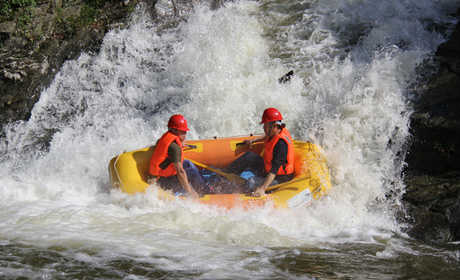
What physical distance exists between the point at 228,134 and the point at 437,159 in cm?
334

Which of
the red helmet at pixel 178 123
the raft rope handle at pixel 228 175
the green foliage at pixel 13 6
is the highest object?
the green foliage at pixel 13 6

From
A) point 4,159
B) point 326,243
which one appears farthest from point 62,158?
→ point 326,243

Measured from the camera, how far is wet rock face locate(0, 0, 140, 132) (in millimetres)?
8820

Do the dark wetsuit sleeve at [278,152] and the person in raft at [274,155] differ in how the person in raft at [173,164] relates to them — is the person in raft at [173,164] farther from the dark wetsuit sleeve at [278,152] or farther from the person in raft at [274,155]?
the dark wetsuit sleeve at [278,152]

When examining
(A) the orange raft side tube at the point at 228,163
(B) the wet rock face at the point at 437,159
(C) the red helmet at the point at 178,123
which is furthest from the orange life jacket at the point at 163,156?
(B) the wet rock face at the point at 437,159

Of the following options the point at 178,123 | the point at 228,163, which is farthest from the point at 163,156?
the point at 228,163

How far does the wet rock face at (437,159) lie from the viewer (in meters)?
5.03

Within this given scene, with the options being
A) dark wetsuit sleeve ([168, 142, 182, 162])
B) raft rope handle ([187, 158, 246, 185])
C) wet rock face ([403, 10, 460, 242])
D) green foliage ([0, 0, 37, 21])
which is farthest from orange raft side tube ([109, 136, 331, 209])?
green foliage ([0, 0, 37, 21])

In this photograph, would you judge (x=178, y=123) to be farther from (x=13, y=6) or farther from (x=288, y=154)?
(x=13, y=6)

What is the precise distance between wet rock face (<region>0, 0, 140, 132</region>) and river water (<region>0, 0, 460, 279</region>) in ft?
1.03

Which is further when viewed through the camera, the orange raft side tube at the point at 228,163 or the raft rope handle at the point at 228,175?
the raft rope handle at the point at 228,175

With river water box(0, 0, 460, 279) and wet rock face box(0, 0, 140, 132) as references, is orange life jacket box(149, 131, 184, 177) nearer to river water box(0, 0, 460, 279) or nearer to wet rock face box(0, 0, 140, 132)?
river water box(0, 0, 460, 279)

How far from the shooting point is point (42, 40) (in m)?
9.75

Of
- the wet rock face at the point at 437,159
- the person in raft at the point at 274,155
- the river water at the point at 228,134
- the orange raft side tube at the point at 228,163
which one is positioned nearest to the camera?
the river water at the point at 228,134
